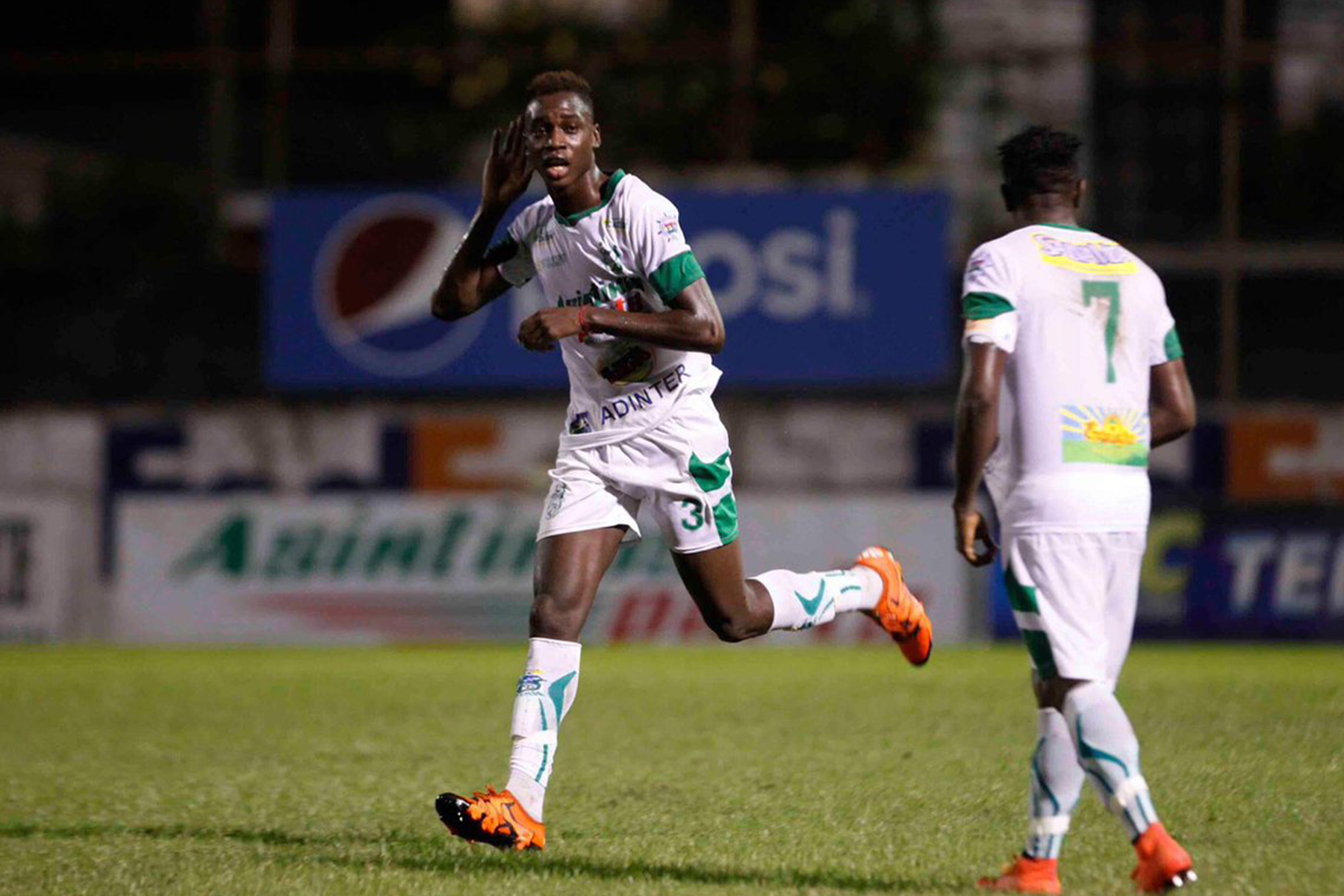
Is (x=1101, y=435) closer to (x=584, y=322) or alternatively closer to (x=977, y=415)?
(x=977, y=415)

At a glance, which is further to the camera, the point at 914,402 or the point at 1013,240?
the point at 914,402

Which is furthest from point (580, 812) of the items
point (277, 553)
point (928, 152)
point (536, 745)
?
point (928, 152)

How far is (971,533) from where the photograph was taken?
4.88 m

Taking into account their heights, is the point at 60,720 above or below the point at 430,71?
below

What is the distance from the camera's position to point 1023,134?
5004 mm

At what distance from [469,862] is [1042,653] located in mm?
1845

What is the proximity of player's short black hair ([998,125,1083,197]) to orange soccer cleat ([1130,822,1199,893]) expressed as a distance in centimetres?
160

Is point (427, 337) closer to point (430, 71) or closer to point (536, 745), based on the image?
point (430, 71)

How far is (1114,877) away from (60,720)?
716 centimetres

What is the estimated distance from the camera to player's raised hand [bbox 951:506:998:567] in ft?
15.9

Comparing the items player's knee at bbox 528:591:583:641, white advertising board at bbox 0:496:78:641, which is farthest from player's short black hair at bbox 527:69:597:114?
white advertising board at bbox 0:496:78:641

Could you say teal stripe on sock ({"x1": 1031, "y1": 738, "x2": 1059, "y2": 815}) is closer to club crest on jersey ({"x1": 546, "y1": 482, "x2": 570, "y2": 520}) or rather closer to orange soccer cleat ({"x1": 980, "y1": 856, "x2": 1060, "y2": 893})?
orange soccer cleat ({"x1": 980, "y1": 856, "x2": 1060, "y2": 893})

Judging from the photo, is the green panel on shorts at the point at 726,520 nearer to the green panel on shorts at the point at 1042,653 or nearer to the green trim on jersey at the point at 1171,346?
the green panel on shorts at the point at 1042,653

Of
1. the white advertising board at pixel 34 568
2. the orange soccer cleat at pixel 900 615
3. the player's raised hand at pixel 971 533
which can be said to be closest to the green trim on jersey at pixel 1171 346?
the player's raised hand at pixel 971 533
